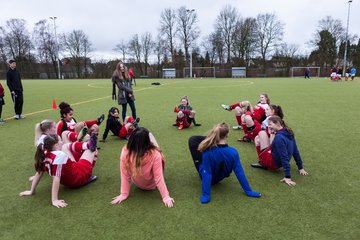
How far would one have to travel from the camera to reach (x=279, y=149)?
12.1ft

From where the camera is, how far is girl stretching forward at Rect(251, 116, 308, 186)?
12.0 feet

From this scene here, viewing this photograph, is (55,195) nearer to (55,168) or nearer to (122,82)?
(55,168)

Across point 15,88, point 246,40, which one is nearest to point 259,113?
point 15,88

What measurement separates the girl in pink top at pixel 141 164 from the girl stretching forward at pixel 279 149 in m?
1.72

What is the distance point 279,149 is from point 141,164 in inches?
A: 78.8

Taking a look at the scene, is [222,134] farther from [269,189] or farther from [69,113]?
[69,113]

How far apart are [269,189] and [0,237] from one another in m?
3.26

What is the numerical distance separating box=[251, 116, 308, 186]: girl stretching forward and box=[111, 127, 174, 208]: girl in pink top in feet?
5.65

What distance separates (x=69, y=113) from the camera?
499 centimetres

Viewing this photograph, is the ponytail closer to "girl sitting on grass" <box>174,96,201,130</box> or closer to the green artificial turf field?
the green artificial turf field

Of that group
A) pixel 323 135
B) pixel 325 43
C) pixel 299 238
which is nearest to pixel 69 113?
pixel 299 238

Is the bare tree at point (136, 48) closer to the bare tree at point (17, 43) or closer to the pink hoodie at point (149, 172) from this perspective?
the bare tree at point (17, 43)

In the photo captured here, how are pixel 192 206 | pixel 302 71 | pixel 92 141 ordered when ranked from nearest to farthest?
1. pixel 192 206
2. pixel 92 141
3. pixel 302 71

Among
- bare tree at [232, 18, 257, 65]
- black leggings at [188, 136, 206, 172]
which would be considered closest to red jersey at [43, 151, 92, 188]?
black leggings at [188, 136, 206, 172]
